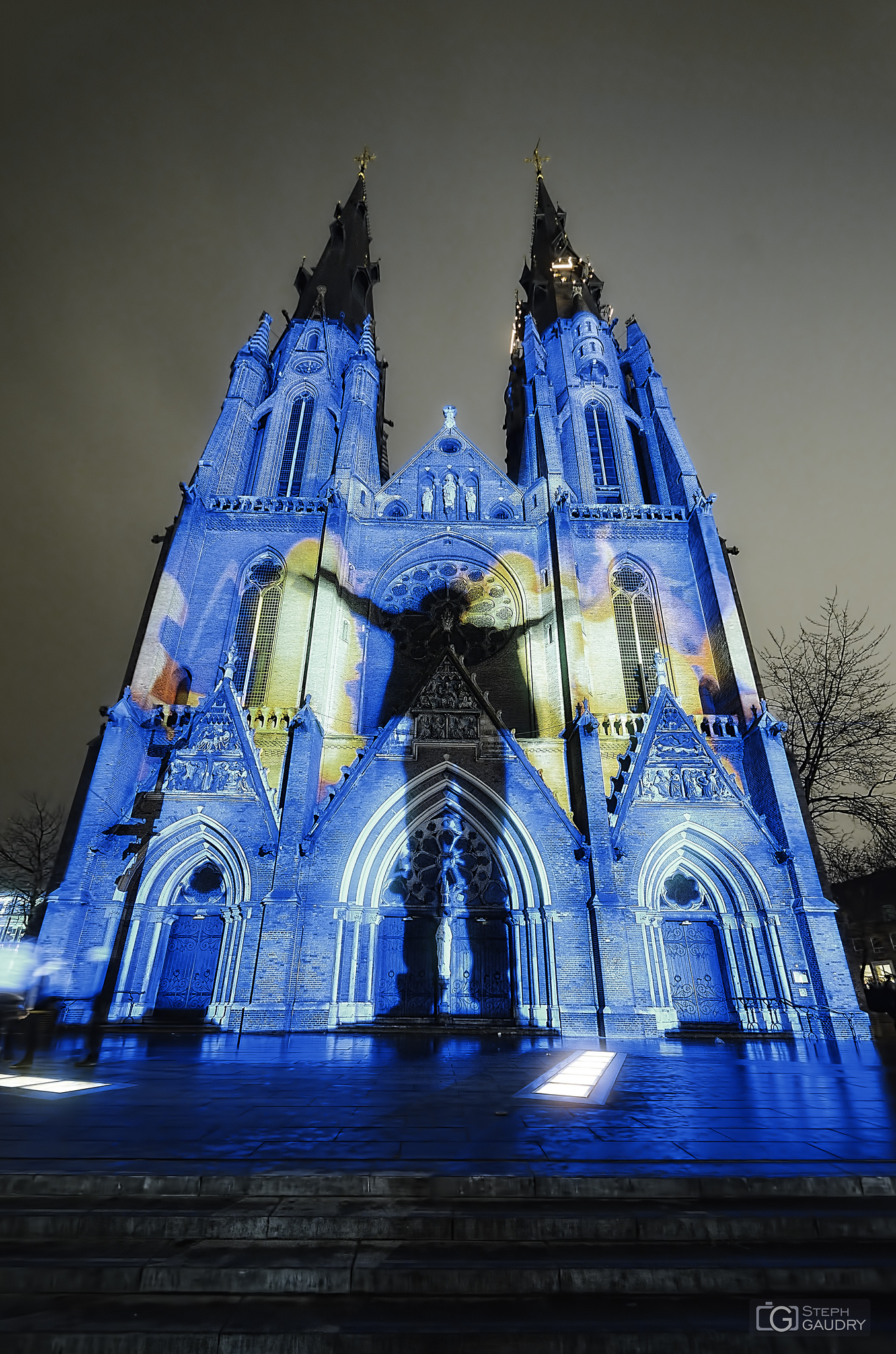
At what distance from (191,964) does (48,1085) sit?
835 centimetres

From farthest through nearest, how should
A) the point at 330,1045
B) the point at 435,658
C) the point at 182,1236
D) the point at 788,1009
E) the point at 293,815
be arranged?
the point at 435,658, the point at 293,815, the point at 788,1009, the point at 330,1045, the point at 182,1236

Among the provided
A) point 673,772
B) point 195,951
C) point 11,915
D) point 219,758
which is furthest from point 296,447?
point 11,915

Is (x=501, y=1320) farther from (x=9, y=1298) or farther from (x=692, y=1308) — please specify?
(x=9, y=1298)

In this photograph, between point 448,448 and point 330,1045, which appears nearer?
point 330,1045

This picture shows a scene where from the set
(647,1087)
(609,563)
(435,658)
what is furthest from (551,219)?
(647,1087)

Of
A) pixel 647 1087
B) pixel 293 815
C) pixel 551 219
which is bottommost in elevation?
pixel 647 1087

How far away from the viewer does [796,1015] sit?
46.1 feet

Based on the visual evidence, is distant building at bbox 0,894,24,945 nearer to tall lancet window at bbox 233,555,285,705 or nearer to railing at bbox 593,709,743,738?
tall lancet window at bbox 233,555,285,705

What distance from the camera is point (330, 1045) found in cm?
1139

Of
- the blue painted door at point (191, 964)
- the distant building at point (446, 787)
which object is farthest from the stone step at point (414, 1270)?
the blue painted door at point (191, 964)

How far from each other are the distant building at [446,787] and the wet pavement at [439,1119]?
15.4 ft

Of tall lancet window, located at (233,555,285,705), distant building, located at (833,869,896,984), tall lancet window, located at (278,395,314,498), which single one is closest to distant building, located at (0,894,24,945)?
tall lancet window, located at (233,555,285,705)

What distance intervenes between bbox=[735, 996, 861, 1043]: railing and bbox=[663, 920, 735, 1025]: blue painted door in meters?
0.44

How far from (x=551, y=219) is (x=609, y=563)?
3236 cm
